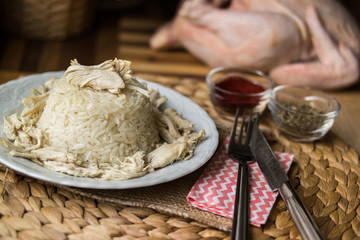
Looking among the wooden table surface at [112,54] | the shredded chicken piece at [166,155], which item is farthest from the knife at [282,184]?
the wooden table surface at [112,54]

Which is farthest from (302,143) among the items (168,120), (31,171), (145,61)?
(145,61)

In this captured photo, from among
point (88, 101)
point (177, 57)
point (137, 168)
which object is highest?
point (88, 101)

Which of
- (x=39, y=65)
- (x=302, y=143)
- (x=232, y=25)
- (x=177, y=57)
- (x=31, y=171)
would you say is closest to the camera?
(x=31, y=171)

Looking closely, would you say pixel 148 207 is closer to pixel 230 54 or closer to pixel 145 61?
pixel 230 54

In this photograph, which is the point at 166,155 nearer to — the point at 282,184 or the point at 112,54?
the point at 282,184

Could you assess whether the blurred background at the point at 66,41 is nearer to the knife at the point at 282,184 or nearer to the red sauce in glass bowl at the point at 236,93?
the red sauce in glass bowl at the point at 236,93

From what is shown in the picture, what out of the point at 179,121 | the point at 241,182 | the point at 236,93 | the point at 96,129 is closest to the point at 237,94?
the point at 236,93

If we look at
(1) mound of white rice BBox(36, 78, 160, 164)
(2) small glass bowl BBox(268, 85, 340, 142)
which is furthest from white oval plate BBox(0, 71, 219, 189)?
(2) small glass bowl BBox(268, 85, 340, 142)
